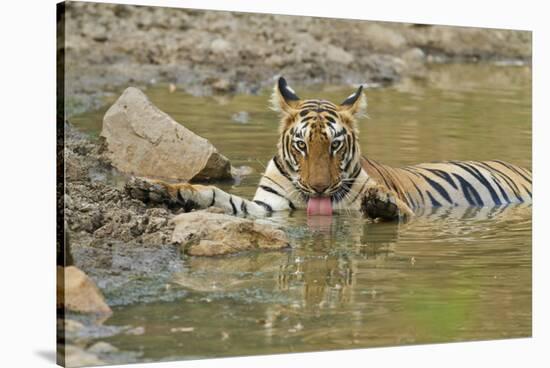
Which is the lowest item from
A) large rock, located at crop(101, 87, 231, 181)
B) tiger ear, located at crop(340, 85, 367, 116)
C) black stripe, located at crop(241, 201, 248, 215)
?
black stripe, located at crop(241, 201, 248, 215)

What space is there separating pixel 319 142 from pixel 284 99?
35 centimetres

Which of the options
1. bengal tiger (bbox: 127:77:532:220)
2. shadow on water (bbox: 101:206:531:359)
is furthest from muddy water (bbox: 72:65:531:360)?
bengal tiger (bbox: 127:77:532:220)

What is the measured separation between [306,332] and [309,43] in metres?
2.21

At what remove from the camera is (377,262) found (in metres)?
8.27

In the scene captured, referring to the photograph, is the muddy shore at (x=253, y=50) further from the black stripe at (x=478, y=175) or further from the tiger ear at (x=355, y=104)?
the black stripe at (x=478, y=175)

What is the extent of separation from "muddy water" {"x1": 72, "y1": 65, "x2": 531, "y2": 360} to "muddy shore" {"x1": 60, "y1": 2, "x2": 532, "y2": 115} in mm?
138

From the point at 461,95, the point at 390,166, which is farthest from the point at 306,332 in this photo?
the point at 461,95

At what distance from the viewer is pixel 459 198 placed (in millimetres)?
9672

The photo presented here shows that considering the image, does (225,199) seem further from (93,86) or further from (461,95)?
(461,95)

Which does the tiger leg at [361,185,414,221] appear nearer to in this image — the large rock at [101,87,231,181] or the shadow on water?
the shadow on water

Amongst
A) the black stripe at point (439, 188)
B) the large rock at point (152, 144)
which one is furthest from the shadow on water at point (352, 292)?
the large rock at point (152, 144)

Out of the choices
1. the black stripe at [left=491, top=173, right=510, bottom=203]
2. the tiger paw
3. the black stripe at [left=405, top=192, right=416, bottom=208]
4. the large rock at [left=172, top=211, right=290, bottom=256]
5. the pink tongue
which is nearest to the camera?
the large rock at [left=172, top=211, right=290, bottom=256]

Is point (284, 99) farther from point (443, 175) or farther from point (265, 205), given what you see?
point (443, 175)

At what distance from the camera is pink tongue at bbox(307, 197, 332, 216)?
8539mm
